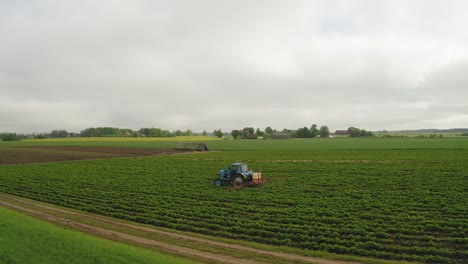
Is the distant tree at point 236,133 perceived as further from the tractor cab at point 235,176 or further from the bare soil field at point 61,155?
the tractor cab at point 235,176

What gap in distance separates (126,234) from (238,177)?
1219 cm

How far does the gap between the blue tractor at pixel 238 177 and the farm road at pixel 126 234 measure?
1065cm

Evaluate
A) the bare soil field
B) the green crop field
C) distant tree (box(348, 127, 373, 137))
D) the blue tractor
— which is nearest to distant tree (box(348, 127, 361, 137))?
distant tree (box(348, 127, 373, 137))

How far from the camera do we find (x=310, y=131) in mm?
188875

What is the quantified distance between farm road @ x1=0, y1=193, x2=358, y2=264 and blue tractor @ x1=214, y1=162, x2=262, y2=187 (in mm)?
10653

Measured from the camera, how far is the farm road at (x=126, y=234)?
39.1 feet

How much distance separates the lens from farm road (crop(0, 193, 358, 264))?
469 inches

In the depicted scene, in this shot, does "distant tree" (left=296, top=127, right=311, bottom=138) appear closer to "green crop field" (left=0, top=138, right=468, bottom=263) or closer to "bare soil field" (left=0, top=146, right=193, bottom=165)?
"bare soil field" (left=0, top=146, right=193, bottom=165)

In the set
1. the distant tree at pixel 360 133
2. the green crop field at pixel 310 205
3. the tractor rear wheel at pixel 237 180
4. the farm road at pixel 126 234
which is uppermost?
the distant tree at pixel 360 133

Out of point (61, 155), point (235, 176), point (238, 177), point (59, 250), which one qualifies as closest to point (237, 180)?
point (238, 177)

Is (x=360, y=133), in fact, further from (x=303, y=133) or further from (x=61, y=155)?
(x=61, y=155)

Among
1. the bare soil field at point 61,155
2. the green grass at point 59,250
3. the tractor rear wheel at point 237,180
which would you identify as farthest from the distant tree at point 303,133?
the green grass at point 59,250

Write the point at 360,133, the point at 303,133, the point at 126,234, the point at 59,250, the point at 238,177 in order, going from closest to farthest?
the point at 59,250 → the point at 126,234 → the point at 238,177 → the point at 360,133 → the point at 303,133

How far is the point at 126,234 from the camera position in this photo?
48.7 ft
